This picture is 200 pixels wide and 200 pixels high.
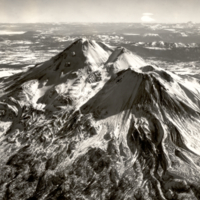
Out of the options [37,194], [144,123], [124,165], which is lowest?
[37,194]

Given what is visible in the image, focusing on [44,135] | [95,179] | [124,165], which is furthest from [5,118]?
[124,165]

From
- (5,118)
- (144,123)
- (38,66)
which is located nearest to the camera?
(144,123)

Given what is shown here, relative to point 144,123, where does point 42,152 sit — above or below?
below

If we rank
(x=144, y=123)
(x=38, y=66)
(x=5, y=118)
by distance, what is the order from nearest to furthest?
(x=144, y=123) → (x=5, y=118) → (x=38, y=66)

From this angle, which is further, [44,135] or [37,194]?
[44,135]

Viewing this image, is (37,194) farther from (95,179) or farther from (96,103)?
(96,103)

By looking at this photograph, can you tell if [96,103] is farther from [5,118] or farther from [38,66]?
[38,66]
